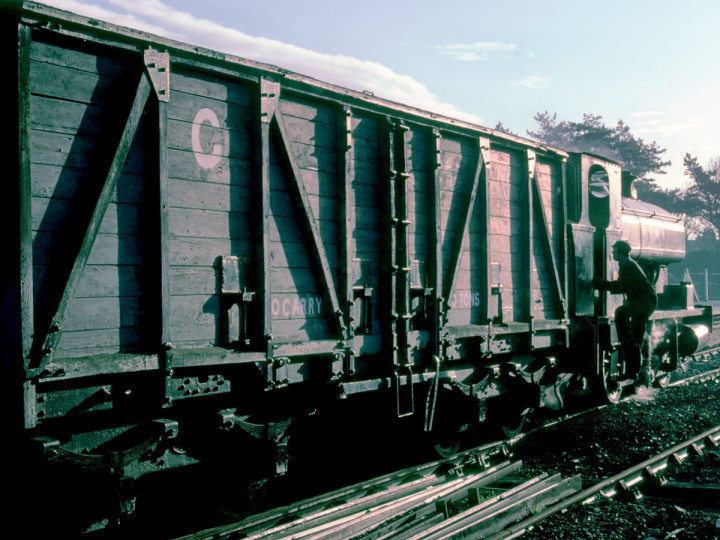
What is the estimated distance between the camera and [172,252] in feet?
13.6

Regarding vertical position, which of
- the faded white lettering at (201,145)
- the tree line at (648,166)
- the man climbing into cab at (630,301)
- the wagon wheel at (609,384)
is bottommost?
the wagon wheel at (609,384)

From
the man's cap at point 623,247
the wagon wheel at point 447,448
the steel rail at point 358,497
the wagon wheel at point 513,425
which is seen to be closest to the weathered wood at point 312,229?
the steel rail at point 358,497

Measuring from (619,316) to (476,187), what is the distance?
3.69m

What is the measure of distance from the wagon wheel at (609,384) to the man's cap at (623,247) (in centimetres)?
151

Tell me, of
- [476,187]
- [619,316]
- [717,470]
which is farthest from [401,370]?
[619,316]

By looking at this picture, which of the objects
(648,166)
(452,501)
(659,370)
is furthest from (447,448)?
(648,166)

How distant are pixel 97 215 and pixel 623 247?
285 inches

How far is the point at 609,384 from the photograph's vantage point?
30.7 feet

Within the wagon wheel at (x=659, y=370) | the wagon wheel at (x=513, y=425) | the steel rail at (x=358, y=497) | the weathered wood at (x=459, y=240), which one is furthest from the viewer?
the wagon wheel at (x=659, y=370)

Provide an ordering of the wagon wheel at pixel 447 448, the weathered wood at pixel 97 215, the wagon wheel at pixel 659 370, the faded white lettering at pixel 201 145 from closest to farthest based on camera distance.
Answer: the weathered wood at pixel 97 215 < the faded white lettering at pixel 201 145 < the wagon wheel at pixel 447 448 < the wagon wheel at pixel 659 370

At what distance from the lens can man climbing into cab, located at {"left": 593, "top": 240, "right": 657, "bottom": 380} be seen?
27.5 ft

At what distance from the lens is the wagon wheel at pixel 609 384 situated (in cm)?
869

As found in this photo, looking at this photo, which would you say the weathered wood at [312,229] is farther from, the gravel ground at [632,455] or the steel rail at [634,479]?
the gravel ground at [632,455]

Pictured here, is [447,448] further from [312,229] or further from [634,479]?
[312,229]
